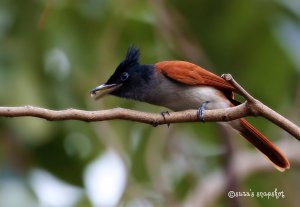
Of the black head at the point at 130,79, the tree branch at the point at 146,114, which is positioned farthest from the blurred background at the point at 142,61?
the tree branch at the point at 146,114

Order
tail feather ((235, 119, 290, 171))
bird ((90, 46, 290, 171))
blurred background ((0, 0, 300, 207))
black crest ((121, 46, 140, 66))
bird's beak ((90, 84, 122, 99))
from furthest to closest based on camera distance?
blurred background ((0, 0, 300, 207)) → black crest ((121, 46, 140, 66)) → bird ((90, 46, 290, 171)) → bird's beak ((90, 84, 122, 99)) → tail feather ((235, 119, 290, 171))

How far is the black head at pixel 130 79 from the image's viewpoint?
153 inches

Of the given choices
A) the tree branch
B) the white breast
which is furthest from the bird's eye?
the tree branch

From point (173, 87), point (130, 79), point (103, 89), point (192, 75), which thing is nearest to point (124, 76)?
point (130, 79)

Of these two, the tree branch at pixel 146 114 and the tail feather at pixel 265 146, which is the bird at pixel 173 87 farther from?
the tree branch at pixel 146 114

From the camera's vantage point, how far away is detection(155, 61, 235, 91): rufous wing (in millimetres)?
3924

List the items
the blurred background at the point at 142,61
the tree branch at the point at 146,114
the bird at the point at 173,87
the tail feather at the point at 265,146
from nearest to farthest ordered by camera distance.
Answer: the tree branch at the point at 146,114 < the tail feather at the point at 265,146 < the bird at the point at 173,87 < the blurred background at the point at 142,61

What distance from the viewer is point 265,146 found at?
12.1 ft

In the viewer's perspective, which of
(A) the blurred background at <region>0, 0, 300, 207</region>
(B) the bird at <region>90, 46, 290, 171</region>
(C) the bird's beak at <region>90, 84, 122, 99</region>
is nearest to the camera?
(C) the bird's beak at <region>90, 84, 122, 99</region>

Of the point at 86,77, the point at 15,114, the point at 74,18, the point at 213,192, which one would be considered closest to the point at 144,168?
the point at 213,192

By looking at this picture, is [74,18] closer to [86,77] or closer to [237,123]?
[86,77]

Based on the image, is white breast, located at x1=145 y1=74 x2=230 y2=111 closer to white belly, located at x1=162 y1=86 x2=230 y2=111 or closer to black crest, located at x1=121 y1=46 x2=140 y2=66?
white belly, located at x1=162 y1=86 x2=230 y2=111

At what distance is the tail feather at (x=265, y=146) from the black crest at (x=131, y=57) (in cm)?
75

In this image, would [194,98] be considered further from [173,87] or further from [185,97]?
[173,87]
